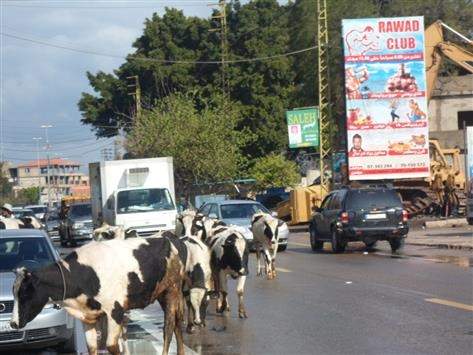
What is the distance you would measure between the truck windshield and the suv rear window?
17.3 feet

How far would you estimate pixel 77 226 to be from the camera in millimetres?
39562

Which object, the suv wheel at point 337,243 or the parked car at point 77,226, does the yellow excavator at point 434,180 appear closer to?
the parked car at point 77,226

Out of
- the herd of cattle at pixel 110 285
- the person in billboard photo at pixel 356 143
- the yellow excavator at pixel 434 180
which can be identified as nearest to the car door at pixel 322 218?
the yellow excavator at pixel 434 180

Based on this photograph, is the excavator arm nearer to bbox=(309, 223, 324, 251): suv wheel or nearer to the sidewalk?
the sidewalk

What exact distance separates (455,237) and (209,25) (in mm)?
42323

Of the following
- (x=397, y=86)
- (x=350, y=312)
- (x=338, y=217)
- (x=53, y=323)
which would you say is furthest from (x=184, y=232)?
(x=397, y=86)

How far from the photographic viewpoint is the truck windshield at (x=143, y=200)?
27078 millimetres

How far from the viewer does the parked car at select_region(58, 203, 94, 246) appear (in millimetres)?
39531

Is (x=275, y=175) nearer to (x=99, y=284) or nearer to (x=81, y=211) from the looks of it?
(x=81, y=211)

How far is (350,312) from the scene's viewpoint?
46.2ft

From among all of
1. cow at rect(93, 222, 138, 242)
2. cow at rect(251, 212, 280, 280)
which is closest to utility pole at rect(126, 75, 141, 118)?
cow at rect(251, 212, 280, 280)

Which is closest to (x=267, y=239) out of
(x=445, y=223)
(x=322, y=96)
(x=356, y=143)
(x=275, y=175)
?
Result: (x=445, y=223)

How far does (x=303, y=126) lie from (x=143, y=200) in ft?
91.5

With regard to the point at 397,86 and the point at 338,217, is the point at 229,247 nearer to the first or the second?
the point at 338,217
